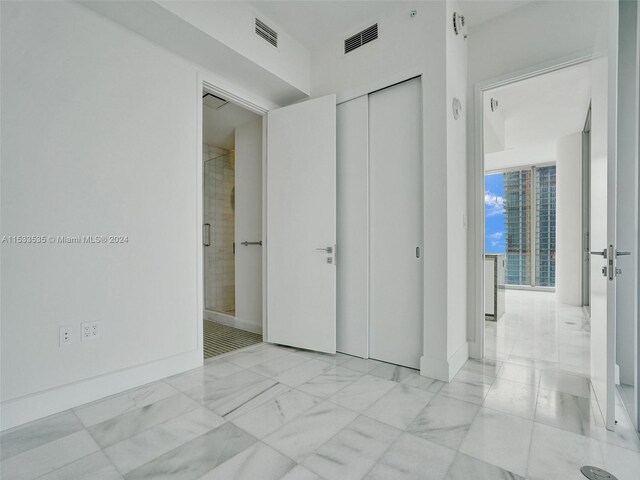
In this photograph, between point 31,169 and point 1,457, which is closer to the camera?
point 1,457

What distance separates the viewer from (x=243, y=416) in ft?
5.77

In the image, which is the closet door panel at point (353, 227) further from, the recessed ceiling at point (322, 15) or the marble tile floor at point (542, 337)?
the marble tile floor at point (542, 337)

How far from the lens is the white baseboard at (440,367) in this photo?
220cm

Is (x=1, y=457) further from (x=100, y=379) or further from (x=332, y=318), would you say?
(x=332, y=318)

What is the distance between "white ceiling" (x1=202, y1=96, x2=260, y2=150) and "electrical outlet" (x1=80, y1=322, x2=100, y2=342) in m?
2.46

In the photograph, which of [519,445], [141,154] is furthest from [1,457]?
[519,445]

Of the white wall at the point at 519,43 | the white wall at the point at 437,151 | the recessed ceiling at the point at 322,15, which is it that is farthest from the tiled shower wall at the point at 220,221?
the white wall at the point at 519,43

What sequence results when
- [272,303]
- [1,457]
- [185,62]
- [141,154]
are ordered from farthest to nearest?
[272,303] → [185,62] → [141,154] → [1,457]

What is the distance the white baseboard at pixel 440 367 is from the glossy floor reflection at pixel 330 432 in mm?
68

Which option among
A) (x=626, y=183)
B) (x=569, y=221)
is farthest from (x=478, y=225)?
(x=569, y=221)

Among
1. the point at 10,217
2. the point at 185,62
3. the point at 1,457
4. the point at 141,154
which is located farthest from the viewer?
the point at 185,62

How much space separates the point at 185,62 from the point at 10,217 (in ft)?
5.15

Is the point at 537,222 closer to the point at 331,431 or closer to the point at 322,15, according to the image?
the point at 322,15

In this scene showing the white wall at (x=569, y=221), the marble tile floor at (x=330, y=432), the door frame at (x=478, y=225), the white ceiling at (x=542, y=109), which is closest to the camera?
the marble tile floor at (x=330, y=432)
